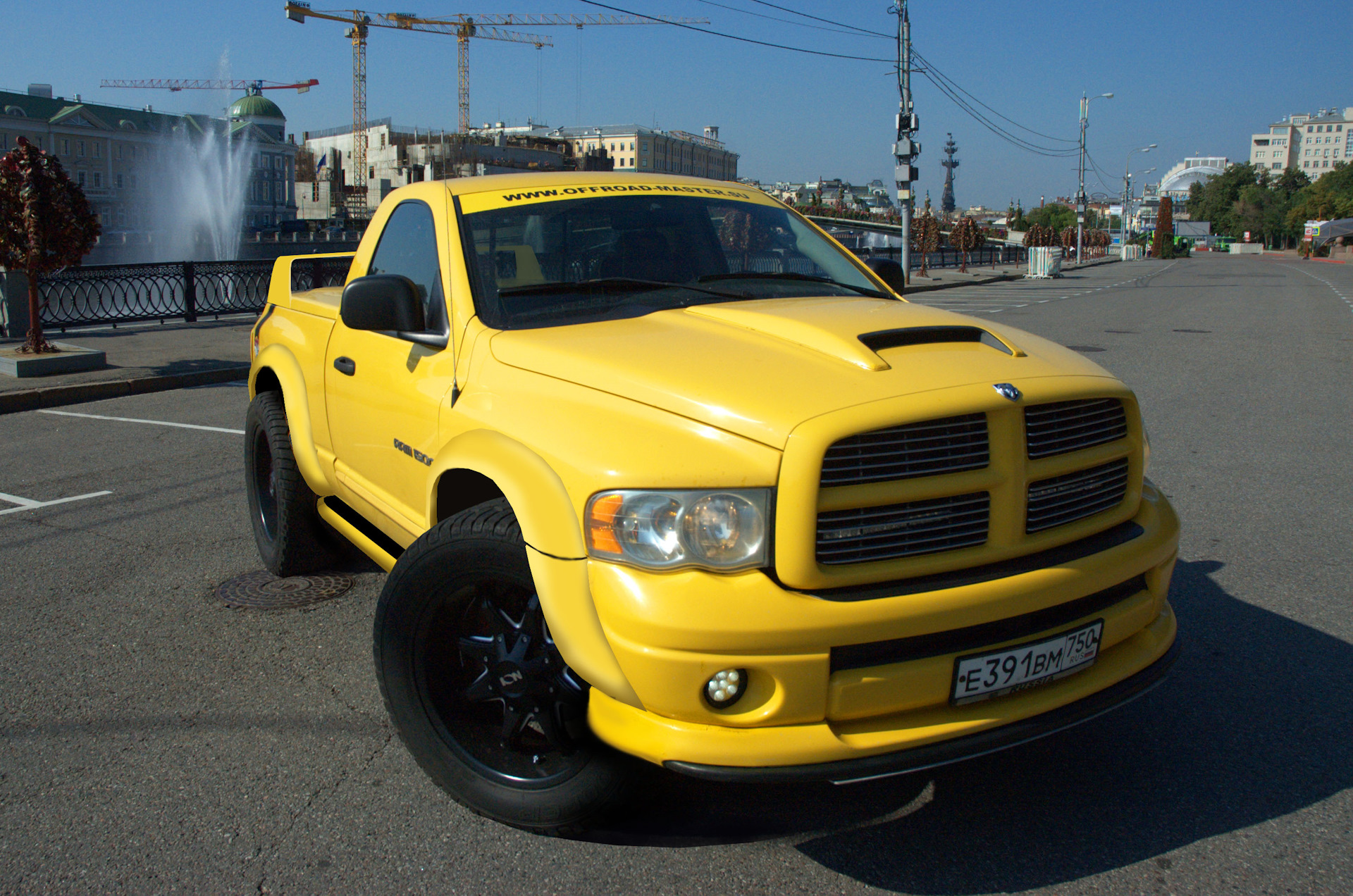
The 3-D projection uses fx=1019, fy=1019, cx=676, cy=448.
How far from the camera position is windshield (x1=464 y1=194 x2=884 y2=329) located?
3209 millimetres

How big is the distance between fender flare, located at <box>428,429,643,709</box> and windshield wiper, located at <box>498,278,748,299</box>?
32.3 inches

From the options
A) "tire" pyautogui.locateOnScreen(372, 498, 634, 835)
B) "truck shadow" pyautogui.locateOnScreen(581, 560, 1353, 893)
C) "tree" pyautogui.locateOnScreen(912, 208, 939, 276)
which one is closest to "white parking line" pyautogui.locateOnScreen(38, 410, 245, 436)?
"tire" pyautogui.locateOnScreen(372, 498, 634, 835)

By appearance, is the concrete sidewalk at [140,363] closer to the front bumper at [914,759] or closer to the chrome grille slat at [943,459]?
the front bumper at [914,759]

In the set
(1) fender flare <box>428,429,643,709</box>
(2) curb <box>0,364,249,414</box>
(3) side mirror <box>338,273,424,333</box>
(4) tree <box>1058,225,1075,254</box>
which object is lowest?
(2) curb <box>0,364,249,414</box>

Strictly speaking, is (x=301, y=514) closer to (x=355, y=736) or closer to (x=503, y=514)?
(x=355, y=736)

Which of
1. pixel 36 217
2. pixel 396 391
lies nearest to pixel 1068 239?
pixel 36 217

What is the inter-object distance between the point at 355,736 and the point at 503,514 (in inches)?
43.4

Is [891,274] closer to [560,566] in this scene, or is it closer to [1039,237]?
[560,566]

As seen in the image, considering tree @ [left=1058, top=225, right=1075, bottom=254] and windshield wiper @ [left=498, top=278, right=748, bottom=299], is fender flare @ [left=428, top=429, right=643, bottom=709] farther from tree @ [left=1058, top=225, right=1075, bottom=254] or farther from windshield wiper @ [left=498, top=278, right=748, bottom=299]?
tree @ [left=1058, top=225, right=1075, bottom=254]

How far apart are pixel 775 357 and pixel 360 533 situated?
2019 millimetres

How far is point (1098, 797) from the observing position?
2781 millimetres

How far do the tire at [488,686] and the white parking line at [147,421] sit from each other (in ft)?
20.0

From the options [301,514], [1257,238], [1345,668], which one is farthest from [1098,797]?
[1257,238]

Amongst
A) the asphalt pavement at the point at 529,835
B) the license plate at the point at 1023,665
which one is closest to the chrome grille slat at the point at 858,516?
the license plate at the point at 1023,665
